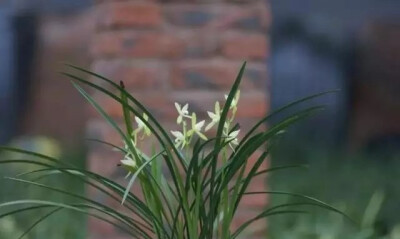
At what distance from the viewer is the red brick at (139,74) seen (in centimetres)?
281

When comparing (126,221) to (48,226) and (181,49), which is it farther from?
(48,226)

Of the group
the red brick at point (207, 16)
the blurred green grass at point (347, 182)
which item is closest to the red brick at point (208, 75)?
the red brick at point (207, 16)

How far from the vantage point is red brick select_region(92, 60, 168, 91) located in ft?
9.21

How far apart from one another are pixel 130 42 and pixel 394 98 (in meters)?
0.90

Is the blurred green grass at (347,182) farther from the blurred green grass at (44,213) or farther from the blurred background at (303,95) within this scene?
the blurred green grass at (44,213)

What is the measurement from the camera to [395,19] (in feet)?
10.5

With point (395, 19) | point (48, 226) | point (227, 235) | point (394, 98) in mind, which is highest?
point (395, 19)

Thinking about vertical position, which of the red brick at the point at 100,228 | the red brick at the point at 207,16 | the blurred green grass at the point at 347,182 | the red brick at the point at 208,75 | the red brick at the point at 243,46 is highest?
the red brick at the point at 207,16

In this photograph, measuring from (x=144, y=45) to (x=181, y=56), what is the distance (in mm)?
108

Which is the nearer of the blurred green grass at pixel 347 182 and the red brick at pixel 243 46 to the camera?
the red brick at pixel 243 46

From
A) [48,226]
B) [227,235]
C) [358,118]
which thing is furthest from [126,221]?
[358,118]

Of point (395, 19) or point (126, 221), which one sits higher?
point (395, 19)

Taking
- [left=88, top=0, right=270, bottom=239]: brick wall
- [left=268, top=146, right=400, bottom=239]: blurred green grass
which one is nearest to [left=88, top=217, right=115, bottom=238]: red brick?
[left=88, top=0, right=270, bottom=239]: brick wall

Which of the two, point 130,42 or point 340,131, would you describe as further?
point 340,131
